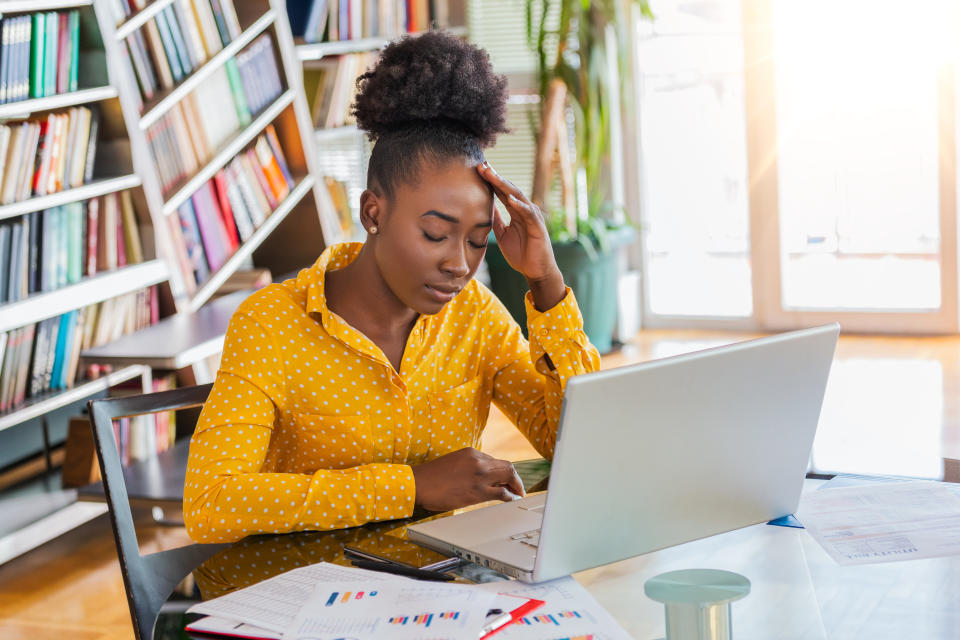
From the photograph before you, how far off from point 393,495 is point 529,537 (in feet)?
0.75

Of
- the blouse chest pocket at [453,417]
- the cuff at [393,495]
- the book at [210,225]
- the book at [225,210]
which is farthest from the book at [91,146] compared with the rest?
the cuff at [393,495]

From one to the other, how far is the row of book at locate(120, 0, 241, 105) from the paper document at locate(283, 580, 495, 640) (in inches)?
93.0

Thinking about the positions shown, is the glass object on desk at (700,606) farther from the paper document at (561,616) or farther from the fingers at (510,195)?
the fingers at (510,195)

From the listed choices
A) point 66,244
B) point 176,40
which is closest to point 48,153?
point 66,244

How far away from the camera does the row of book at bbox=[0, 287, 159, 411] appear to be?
2.71 meters

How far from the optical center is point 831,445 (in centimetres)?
323

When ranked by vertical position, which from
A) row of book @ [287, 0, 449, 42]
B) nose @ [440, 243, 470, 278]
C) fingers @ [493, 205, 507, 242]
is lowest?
nose @ [440, 243, 470, 278]

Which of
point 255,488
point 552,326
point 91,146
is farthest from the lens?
point 91,146

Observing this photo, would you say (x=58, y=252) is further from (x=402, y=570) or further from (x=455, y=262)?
(x=402, y=570)

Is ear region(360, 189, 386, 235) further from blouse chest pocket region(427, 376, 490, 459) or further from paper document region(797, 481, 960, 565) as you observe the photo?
paper document region(797, 481, 960, 565)

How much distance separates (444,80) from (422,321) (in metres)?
0.34

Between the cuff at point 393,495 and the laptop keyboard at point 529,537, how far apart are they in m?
0.20

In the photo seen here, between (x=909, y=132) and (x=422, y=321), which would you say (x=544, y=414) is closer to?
(x=422, y=321)

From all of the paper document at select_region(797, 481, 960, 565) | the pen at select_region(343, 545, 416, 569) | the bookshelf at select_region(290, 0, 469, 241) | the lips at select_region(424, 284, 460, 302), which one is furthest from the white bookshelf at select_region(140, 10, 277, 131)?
the paper document at select_region(797, 481, 960, 565)
